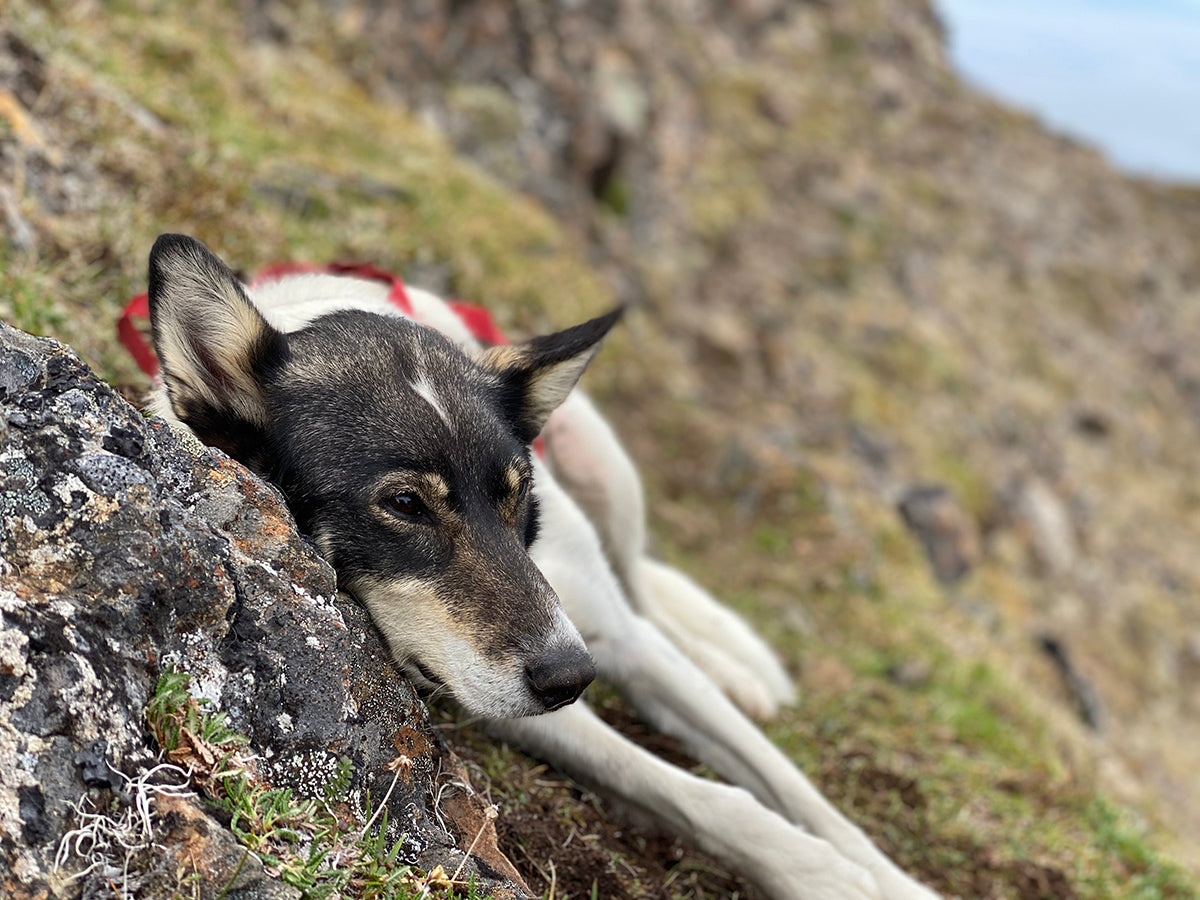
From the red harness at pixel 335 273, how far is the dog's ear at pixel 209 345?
4.00 feet

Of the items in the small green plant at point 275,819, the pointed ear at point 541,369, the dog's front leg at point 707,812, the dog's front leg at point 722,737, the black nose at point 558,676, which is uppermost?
the pointed ear at point 541,369

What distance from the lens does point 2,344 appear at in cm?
236

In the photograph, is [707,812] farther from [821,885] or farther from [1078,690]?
[1078,690]

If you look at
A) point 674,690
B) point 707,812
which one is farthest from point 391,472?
point 674,690

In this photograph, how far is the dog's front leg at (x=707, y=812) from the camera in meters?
3.24

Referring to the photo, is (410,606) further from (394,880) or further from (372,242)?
(372,242)

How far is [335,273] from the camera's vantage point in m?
4.68

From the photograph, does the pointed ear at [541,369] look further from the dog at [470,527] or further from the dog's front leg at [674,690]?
the dog's front leg at [674,690]

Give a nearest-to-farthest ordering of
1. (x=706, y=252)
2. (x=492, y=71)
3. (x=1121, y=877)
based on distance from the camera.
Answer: (x=1121, y=877)
(x=492, y=71)
(x=706, y=252)

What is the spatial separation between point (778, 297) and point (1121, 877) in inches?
631

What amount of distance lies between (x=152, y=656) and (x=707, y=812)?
1.88 meters

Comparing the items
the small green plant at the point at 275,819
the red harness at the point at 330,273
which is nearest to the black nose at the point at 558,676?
the small green plant at the point at 275,819

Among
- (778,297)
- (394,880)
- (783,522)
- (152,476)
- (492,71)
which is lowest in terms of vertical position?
(778,297)

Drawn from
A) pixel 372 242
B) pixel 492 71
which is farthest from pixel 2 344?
pixel 492 71
